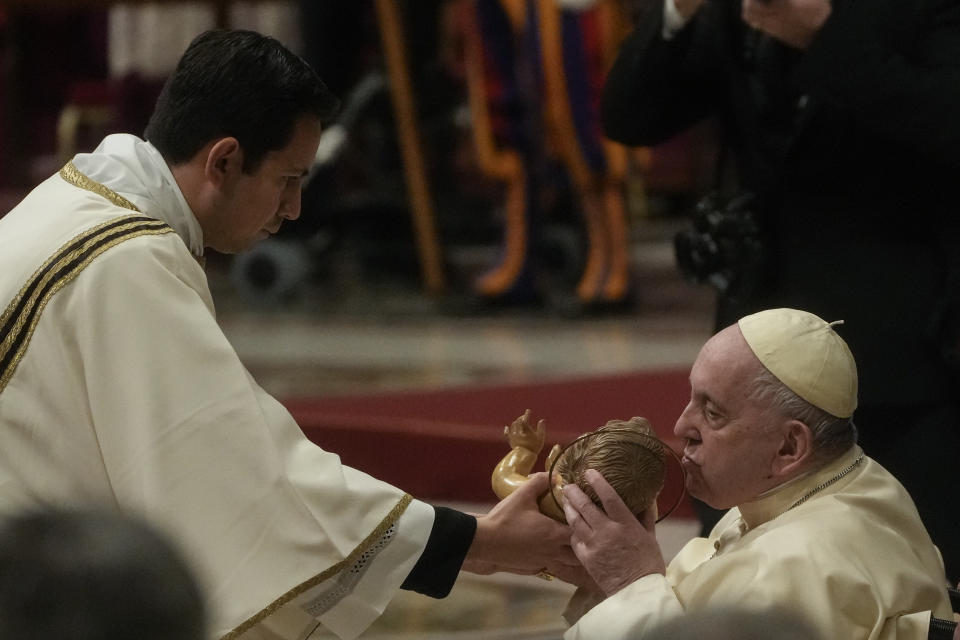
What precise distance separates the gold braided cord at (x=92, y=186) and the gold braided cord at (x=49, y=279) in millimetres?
90

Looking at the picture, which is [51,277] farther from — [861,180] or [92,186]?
[861,180]

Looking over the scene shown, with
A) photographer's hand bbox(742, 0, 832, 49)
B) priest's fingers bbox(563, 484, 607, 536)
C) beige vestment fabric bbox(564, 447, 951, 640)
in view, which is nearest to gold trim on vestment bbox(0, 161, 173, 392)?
priest's fingers bbox(563, 484, 607, 536)

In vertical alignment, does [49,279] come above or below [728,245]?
above

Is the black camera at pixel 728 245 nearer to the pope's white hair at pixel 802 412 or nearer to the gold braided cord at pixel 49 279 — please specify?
the pope's white hair at pixel 802 412

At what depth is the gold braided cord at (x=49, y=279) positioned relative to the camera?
2641 mm

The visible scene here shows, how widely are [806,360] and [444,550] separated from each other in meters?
0.66

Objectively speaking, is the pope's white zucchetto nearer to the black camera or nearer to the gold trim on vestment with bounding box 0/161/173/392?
the black camera

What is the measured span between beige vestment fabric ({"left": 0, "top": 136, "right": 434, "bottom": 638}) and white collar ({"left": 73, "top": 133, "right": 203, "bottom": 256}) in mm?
79

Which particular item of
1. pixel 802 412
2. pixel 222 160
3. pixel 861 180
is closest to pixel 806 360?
pixel 802 412

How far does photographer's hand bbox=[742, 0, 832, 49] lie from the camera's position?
319 cm

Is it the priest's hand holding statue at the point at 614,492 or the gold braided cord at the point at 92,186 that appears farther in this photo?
the gold braided cord at the point at 92,186

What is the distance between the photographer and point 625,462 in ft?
8.57

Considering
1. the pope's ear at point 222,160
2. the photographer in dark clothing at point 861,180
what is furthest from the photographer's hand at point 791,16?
the pope's ear at point 222,160

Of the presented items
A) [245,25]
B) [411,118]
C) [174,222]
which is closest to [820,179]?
[174,222]
